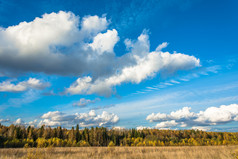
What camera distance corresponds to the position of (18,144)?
242ft

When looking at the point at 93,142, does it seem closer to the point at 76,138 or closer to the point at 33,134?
the point at 76,138

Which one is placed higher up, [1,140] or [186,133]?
[1,140]

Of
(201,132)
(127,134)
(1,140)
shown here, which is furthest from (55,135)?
(201,132)

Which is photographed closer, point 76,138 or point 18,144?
point 18,144

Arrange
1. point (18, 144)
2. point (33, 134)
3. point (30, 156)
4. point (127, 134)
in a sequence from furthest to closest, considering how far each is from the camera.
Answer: point (127, 134)
point (33, 134)
point (18, 144)
point (30, 156)

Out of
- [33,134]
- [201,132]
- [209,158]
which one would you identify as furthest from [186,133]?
[209,158]

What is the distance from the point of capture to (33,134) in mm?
105250

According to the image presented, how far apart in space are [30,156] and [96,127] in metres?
125

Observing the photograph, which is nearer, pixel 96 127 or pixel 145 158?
pixel 145 158

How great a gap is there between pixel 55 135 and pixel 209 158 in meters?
116

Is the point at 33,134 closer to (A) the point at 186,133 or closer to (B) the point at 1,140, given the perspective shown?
(B) the point at 1,140

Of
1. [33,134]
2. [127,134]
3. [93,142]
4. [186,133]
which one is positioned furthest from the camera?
[186,133]

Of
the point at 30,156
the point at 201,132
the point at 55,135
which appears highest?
the point at 30,156

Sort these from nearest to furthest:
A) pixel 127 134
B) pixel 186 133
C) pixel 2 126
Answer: pixel 2 126
pixel 127 134
pixel 186 133
